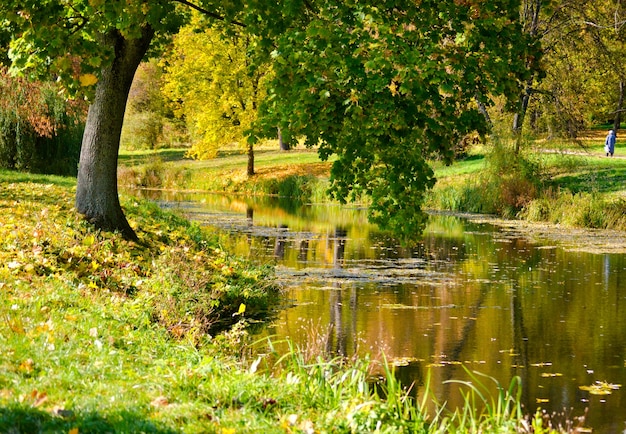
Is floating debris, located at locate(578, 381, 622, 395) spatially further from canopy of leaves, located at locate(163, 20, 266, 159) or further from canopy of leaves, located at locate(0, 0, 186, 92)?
canopy of leaves, located at locate(163, 20, 266, 159)

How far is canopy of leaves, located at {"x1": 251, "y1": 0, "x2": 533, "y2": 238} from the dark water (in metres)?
1.87

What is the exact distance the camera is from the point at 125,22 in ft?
41.1

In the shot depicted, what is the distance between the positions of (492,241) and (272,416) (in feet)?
60.7

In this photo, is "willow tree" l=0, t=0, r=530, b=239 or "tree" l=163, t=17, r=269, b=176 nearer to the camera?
"willow tree" l=0, t=0, r=530, b=239

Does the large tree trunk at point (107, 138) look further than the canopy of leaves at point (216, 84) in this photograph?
No

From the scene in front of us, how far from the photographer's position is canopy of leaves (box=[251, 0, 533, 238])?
480 inches

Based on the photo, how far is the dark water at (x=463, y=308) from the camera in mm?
10734

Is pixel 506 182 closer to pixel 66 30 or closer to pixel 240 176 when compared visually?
pixel 240 176

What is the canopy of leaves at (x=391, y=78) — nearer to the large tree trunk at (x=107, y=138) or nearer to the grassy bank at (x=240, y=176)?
the large tree trunk at (x=107, y=138)

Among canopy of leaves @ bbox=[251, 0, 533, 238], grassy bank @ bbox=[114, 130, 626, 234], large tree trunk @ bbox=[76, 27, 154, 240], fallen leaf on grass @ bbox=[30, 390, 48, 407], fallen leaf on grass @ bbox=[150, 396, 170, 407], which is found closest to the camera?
fallen leaf on grass @ bbox=[30, 390, 48, 407]

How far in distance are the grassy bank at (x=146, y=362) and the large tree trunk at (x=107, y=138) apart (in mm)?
432

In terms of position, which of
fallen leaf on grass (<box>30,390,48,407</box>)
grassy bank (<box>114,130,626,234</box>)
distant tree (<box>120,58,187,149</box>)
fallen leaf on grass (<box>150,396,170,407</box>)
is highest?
distant tree (<box>120,58,187,149</box>)

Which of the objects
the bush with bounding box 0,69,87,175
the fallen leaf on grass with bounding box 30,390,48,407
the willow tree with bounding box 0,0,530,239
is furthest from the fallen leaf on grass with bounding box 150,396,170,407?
the bush with bounding box 0,69,87,175

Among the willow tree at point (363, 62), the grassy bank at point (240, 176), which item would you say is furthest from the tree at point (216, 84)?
the willow tree at point (363, 62)
